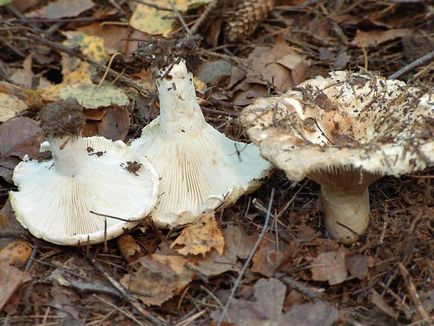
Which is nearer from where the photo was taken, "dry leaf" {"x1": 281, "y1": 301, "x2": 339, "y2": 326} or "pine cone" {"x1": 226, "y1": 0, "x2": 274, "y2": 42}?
"dry leaf" {"x1": 281, "y1": 301, "x2": 339, "y2": 326}

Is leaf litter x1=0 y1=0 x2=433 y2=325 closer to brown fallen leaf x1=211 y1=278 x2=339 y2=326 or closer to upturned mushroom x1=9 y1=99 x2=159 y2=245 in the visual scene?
brown fallen leaf x1=211 y1=278 x2=339 y2=326

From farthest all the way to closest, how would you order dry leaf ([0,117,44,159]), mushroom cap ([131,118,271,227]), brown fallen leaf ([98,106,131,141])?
brown fallen leaf ([98,106,131,141]), dry leaf ([0,117,44,159]), mushroom cap ([131,118,271,227])

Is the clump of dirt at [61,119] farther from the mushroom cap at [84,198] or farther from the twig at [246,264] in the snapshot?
the twig at [246,264]

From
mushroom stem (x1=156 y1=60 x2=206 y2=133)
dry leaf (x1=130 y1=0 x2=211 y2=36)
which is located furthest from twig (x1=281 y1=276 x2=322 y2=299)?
dry leaf (x1=130 y1=0 x2=211 y2=36)

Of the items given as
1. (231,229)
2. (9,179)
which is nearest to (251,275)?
(231,229)

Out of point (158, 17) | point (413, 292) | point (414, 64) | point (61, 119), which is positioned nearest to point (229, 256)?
point (413, 292)

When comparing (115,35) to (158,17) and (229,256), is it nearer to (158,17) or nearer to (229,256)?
(158,17)

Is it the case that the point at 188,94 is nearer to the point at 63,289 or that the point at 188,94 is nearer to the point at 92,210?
the point at 92,210
